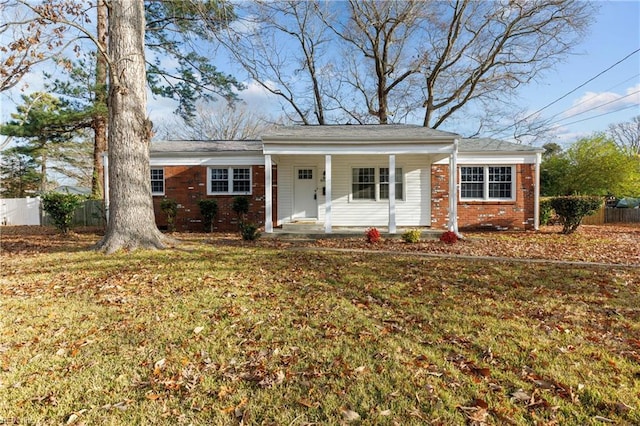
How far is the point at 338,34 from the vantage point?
2148 centimetres

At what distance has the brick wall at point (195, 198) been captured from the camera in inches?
531

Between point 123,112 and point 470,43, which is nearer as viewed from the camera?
point 123,112

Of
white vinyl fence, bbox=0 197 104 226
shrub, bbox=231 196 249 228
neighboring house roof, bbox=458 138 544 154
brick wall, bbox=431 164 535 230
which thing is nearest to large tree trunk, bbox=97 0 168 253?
shrub, bbox=231 196 249 228

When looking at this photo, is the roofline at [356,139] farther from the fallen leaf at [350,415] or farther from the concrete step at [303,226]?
the fallen leaf at [350,415]

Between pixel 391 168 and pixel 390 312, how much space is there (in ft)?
25.3

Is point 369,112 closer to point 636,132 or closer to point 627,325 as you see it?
point 627,325

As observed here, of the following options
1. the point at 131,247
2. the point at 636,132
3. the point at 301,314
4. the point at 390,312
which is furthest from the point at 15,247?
the point at 636,132

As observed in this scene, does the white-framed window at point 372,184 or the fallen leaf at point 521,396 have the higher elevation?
the white-framed window at point 372,184

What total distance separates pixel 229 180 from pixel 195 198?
155 centimetres

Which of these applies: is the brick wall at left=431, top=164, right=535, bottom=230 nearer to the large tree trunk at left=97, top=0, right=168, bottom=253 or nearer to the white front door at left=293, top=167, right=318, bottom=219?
the white front door at left=293, top=167, right=318, bottom=219

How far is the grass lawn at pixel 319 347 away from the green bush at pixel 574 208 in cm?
721

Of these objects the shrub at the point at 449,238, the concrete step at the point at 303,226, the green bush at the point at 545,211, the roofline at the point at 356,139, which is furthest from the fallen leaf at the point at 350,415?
the green bush at the point at 545,211

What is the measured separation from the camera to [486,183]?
522 inches

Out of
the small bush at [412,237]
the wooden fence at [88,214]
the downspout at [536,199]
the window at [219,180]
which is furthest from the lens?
the wooden fence at [88,214]
